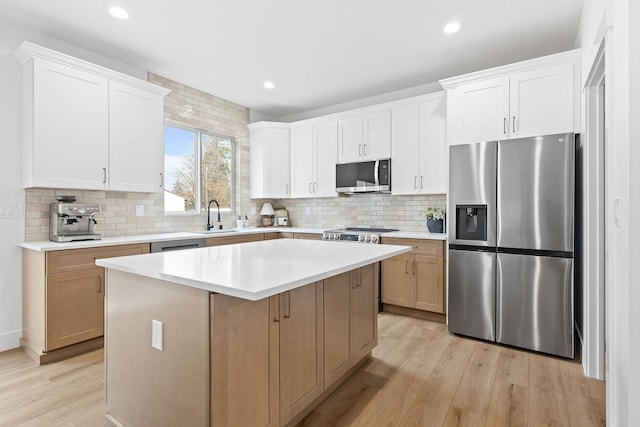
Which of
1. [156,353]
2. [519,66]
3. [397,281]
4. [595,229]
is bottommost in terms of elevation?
[397,281]

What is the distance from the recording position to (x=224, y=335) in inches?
52.2

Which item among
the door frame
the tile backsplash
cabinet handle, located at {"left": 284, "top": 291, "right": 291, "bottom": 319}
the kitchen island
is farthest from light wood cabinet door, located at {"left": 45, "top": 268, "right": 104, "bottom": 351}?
Answer: the door frame

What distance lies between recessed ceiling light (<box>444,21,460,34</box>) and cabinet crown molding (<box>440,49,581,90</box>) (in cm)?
45

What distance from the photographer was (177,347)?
4.65ft

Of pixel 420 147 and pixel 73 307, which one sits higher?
pixel 420 147

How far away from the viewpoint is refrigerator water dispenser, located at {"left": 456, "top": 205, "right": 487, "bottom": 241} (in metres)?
2.95

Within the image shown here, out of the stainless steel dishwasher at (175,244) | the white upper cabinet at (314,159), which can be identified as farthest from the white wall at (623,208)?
the stainless steel dishwasher at (175,244)

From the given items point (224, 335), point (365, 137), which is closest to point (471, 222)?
point (365, 137)

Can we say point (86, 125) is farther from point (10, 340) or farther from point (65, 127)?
point (10, 340)

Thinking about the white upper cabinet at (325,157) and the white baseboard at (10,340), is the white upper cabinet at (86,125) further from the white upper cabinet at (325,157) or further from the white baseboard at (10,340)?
the white upper cabinet at (325,157)

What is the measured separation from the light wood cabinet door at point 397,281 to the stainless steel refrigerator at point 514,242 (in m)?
0.52

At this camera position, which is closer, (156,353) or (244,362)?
(244,362)

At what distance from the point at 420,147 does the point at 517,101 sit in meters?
1.13

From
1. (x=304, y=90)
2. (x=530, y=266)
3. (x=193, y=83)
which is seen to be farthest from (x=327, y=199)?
(x=530, y=266)
